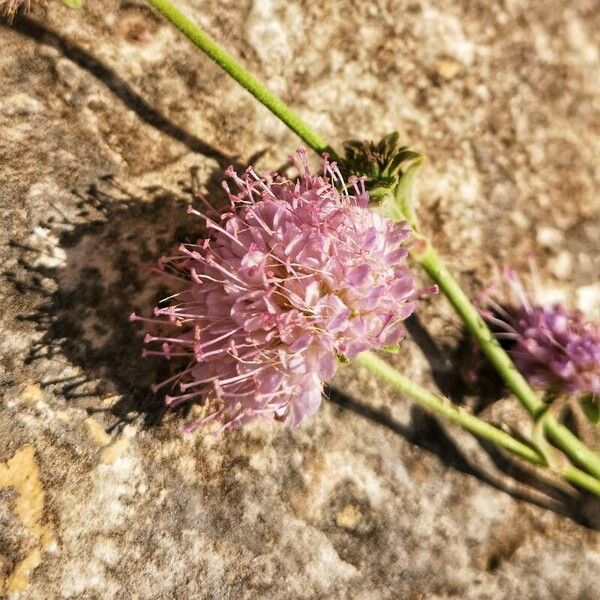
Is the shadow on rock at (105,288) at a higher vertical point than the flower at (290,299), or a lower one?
lower

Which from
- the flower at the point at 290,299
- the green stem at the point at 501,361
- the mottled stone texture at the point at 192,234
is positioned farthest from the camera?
the green stem at the point at 501,361

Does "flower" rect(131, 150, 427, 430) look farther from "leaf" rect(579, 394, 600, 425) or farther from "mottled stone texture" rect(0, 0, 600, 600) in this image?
"leaf" rect(579, 394, 600, 425)

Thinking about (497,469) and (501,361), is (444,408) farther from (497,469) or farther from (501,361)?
(497,469)

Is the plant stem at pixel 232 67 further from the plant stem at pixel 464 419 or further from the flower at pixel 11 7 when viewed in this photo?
the plant stem at pixel 464 419

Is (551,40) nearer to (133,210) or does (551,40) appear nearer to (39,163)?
(133,210)

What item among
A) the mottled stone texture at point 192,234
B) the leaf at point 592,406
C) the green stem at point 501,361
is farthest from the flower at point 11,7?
the leaf at point 592,406

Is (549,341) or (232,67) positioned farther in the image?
(549,341)

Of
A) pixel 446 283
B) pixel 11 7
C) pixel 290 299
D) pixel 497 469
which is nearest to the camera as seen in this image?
pixel 290 299

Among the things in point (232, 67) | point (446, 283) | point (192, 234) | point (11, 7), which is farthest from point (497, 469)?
point (11, 7)

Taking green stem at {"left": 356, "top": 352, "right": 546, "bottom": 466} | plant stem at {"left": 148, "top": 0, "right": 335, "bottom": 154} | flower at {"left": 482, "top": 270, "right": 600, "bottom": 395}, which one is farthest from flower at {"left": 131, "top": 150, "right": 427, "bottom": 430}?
flower at {"left": 482, "top": 270, "right": 600, "bottom": 395}
